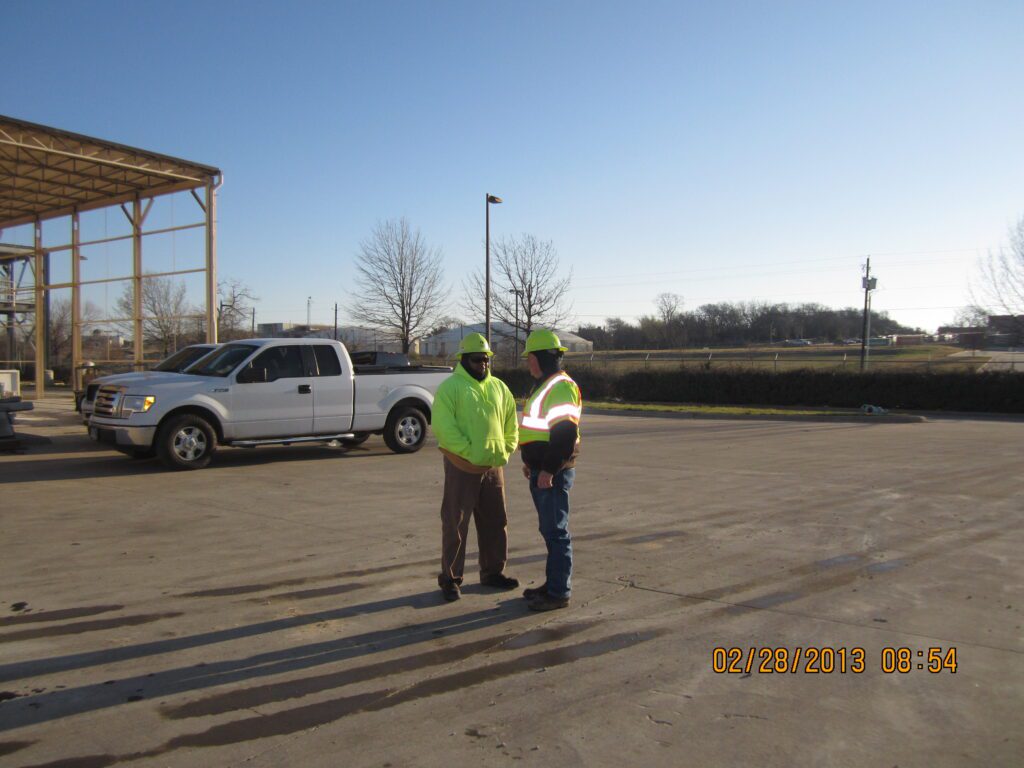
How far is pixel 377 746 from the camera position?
3449 millimetres

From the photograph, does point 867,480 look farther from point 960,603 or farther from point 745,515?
point 960,603

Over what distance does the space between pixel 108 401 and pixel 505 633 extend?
8.78 meters

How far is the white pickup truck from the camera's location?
1112 cm

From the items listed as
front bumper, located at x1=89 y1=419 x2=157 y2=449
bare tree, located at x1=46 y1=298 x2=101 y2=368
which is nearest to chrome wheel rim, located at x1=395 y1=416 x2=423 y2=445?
front bumper, located at x1=89 y1=419 x2=157 y2=449

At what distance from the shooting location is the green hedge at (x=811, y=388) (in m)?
28.4

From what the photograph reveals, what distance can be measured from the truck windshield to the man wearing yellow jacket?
7.42m

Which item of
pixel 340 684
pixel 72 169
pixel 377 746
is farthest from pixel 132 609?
pixel 72 169

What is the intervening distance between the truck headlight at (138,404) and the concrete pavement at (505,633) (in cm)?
158

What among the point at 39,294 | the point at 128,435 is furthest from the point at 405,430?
the point at 39,294

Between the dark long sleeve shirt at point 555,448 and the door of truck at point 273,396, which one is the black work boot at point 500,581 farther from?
the door of truck at point 273,396

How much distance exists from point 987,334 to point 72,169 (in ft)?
127
